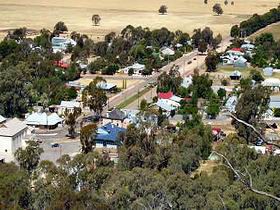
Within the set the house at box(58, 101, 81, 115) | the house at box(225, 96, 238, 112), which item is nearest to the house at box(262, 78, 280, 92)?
the house at box(225, 96, 238, 112)

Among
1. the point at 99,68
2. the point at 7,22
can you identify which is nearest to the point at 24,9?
the point at 7,22

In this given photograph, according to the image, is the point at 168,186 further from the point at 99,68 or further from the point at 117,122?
the point at 99,68

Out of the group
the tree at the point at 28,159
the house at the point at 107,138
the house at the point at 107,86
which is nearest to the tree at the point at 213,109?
the house at the point at 107,138

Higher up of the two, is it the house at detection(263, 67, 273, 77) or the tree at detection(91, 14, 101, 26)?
the tree at detection(91, 14, 101, 26)

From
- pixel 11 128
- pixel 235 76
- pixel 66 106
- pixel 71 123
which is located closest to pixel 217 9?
pixel 235 76

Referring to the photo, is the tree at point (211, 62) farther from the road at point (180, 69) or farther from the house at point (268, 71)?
the house at point (268, 71)

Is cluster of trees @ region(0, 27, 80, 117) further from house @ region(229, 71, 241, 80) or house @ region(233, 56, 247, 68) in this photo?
house @ region(233, 56, 247, 68)

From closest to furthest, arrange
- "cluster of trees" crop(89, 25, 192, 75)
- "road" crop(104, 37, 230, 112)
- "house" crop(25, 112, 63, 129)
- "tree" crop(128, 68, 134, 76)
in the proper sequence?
"house" crop(25, 112, 63, 129), "road" crop(104, 37, 230, 112), "tree" crop(128, 68, 134, 76), "cluster of trees" crop(89, 25, 192, 75)
